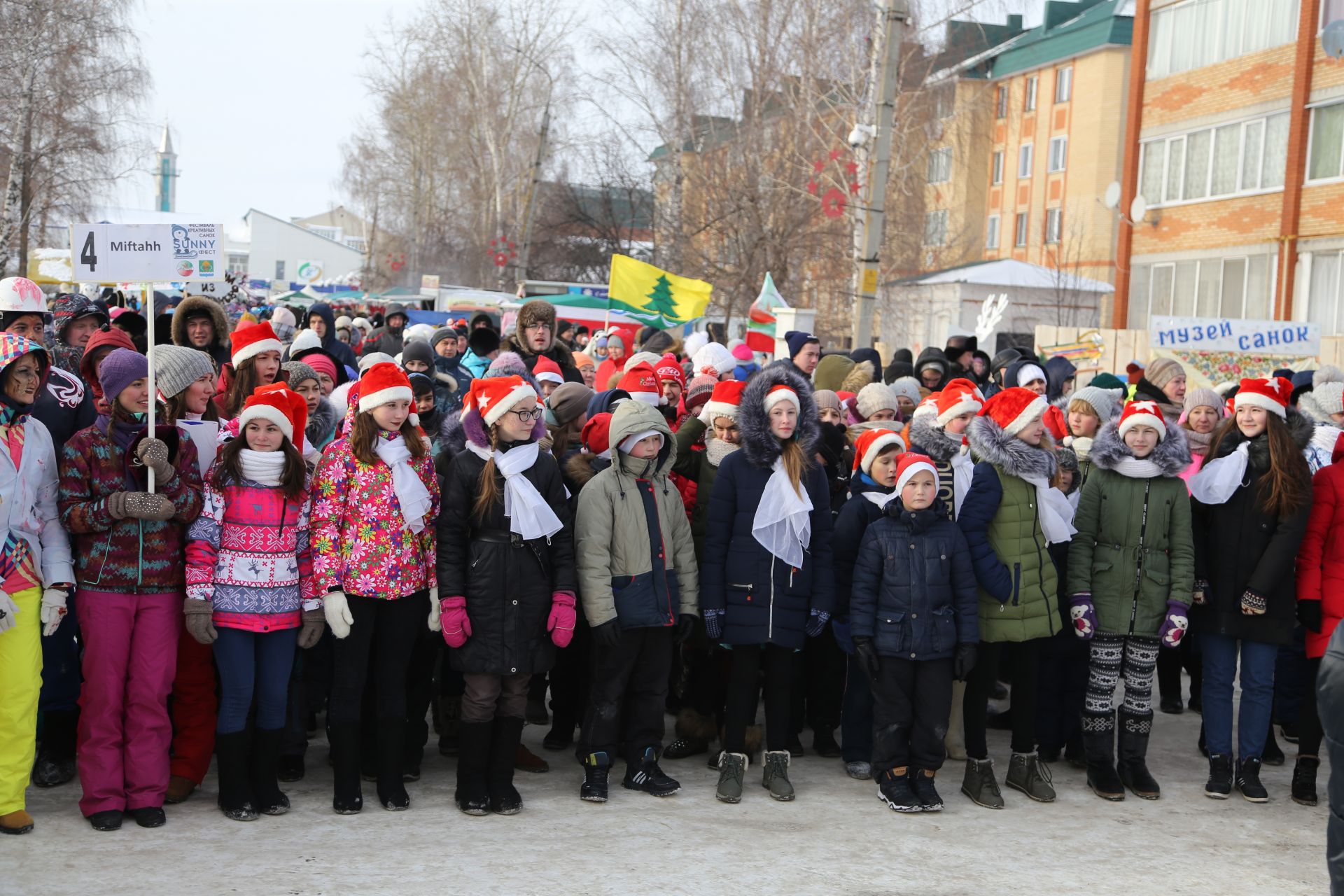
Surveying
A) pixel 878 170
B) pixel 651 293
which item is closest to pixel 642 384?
pixel 651 293

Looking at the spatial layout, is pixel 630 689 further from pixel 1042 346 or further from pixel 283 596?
pixel 1042 346

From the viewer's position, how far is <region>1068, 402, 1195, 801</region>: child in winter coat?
638 cm

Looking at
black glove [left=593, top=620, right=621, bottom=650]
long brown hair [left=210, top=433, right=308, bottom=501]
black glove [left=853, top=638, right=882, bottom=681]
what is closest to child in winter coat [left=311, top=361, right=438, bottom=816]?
long brown hair [left=210, top=433, right=308, bottom=501]

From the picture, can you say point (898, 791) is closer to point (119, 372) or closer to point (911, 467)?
point (911, 467)

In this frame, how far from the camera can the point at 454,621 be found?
5.71m

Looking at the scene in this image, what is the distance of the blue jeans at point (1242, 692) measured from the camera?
657 cm

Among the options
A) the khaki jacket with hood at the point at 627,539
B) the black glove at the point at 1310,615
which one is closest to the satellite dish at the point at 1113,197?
the black glove at the point at 1310,615

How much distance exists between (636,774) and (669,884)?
48.7 inches

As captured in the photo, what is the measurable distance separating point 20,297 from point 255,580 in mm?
3120

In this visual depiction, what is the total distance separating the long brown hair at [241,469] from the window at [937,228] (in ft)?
146

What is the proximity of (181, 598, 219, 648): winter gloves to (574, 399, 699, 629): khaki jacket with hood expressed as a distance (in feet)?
5.29

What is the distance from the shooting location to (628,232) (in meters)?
43.8

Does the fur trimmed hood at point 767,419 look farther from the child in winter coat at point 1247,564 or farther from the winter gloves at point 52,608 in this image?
the winter gloves at point 52,608

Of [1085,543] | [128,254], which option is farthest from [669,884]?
[128,254]
